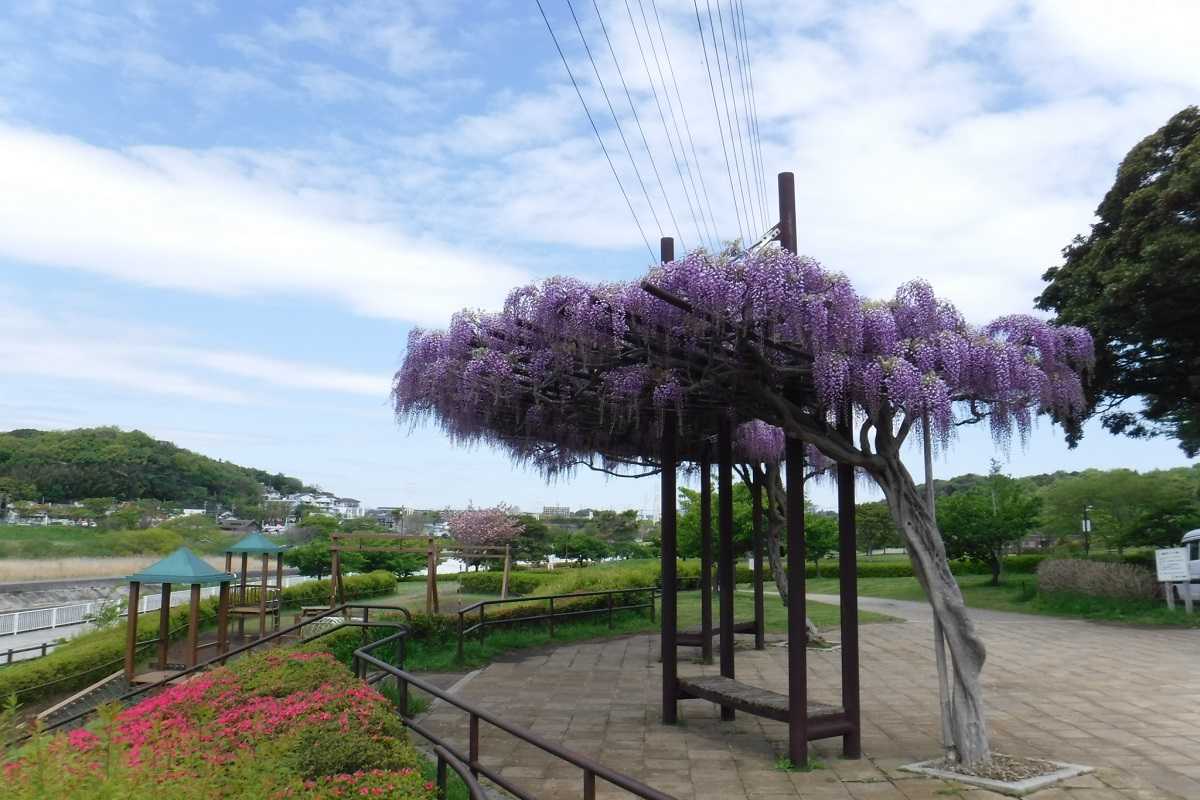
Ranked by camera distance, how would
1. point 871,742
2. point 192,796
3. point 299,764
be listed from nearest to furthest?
point 192,796 < point 299,764 < point 871,742

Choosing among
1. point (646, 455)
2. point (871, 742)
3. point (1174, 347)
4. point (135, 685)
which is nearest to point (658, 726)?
point (871, 742)

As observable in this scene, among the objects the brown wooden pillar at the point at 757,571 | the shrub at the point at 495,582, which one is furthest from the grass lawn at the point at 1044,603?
the brown wooden pillar at the point at 757,571

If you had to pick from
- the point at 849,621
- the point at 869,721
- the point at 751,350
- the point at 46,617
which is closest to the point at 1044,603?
the point at 869,721

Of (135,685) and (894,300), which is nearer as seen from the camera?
(894,300)

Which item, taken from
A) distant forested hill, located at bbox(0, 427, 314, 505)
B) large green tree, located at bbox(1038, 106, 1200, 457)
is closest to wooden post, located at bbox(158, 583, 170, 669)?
large green tree, located at bbox(1038, 106, 1200, 457)

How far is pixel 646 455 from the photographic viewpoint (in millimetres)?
10953

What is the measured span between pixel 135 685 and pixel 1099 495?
1430 inches

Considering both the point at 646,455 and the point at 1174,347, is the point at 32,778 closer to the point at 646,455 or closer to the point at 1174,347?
the point at 646,455

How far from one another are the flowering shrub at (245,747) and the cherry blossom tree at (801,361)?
279cm

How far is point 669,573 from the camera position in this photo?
8109 mm

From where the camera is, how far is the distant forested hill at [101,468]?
70.6 metres

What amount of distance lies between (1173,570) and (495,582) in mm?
19256

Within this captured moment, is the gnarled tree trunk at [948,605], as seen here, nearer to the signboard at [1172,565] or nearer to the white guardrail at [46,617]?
the signboard at [1172,565]

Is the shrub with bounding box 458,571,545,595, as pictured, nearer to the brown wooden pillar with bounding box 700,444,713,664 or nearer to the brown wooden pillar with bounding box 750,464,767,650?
the brown wooden pillar with bounding box 750,464,767,650
